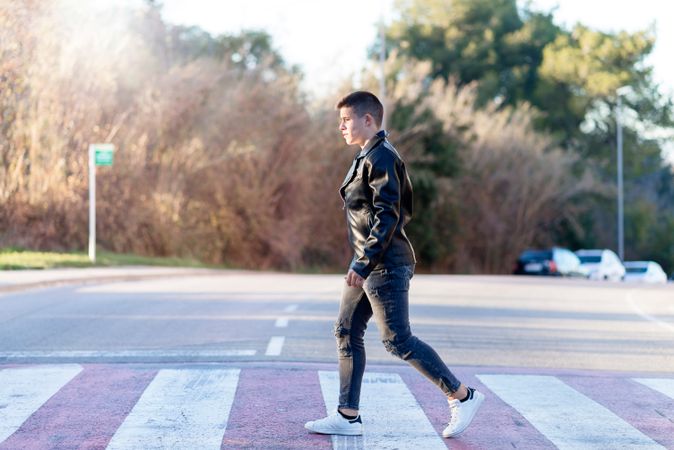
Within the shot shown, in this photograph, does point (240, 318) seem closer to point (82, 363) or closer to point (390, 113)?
point (82, 363)

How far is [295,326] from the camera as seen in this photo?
514 inches

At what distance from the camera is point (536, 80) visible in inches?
2562

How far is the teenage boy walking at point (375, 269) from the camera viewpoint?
605cm

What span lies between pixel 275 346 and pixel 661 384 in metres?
3.80

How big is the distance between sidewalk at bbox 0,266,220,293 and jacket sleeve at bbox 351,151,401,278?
1294 centimetres

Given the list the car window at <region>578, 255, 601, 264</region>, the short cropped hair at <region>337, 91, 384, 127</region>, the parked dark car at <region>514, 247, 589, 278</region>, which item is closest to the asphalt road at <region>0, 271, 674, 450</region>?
the short cropped hair at <region>337, 91, 384, 127</region>

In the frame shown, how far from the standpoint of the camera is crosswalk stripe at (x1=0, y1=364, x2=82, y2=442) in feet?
22.4

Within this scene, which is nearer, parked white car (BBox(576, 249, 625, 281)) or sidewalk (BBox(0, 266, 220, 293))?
sidewalk (BBox(0, 266, 220, 293))

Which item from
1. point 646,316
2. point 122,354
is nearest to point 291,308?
point 646,316

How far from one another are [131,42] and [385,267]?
2741cm

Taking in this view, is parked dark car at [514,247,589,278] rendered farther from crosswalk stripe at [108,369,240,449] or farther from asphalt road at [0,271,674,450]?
crosswalk stripe at [108,369,240,449]

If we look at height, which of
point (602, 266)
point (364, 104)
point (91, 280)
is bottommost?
point (602, 266)

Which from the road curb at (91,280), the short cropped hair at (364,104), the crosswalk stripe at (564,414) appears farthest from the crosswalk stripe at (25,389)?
the road curb at (91,280)

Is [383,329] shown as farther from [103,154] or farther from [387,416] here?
Answer: [103,154]
